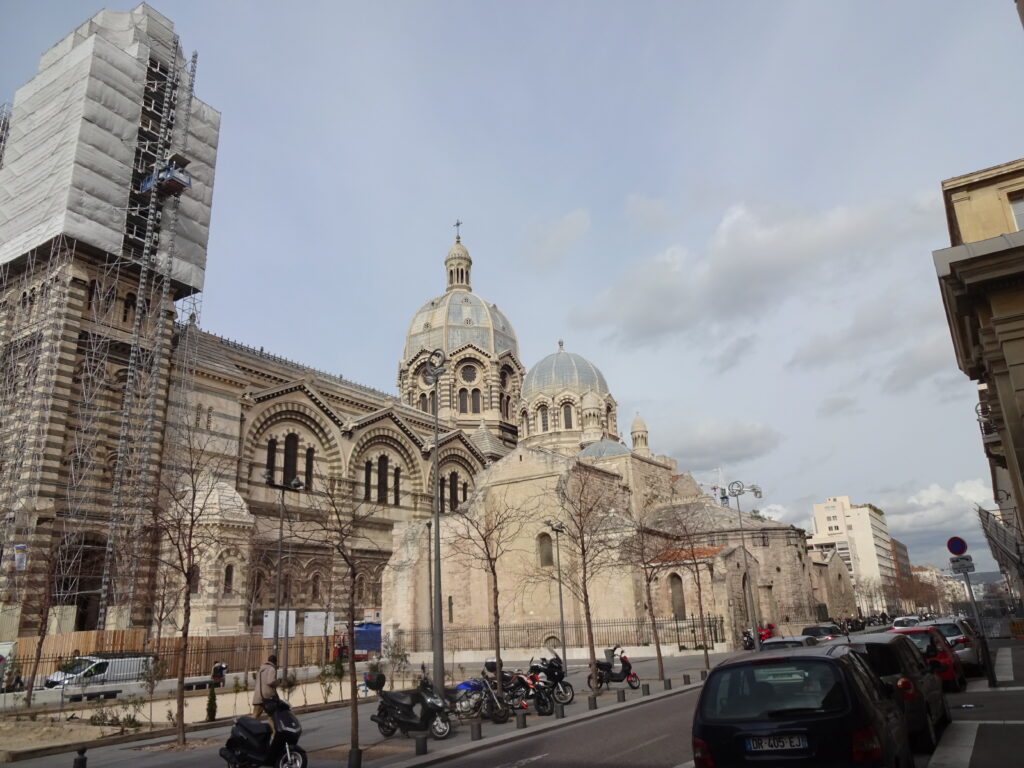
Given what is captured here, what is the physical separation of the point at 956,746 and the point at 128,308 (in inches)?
1257

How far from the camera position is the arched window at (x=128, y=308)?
30.6 metres

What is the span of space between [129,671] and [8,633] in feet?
18.6

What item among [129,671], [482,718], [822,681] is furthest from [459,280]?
[822,681]

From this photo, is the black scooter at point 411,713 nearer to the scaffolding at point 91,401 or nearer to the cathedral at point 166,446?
the cathedral at point 166,446

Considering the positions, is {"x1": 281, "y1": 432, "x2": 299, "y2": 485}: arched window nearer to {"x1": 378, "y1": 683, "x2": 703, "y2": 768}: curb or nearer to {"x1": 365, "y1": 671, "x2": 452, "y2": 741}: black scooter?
{"x1": 378, "y1": 683, "x2": 703, "y2": 768}: curb

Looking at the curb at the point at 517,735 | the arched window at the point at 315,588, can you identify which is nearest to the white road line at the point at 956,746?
the curb at the point at 517,735

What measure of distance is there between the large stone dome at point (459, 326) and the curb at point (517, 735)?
46.3 m

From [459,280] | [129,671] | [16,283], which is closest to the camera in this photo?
[129,671]

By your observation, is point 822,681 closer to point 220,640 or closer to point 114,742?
point 114,742

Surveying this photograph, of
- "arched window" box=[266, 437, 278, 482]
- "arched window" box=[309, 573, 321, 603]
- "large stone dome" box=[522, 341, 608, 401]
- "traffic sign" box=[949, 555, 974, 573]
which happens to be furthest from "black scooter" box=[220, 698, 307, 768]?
"large stone dome" box=[522, 341, 608, 401]

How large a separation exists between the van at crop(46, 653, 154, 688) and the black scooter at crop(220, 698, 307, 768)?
13.7 m

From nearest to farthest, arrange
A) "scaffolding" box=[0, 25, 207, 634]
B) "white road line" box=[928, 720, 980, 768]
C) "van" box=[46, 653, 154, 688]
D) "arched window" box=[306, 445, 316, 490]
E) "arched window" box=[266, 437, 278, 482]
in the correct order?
"white road line" box=[928, 720, 980, 768], "van" box=[46, 653, 154, 688], "scaffolding" box=[0, 25, 207, 634], "arched window" box=[266, 437, 278, 482], "arched window" box=[306, 445, 316, 490]

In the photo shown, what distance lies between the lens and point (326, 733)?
13.0 metres

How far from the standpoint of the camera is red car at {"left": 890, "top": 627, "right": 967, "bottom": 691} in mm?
12305
